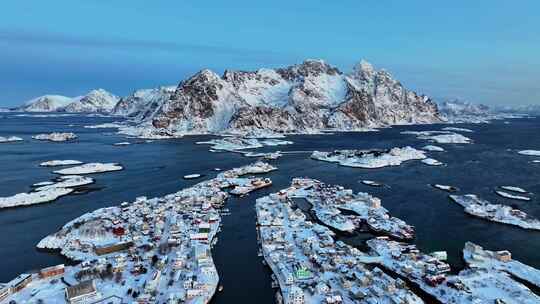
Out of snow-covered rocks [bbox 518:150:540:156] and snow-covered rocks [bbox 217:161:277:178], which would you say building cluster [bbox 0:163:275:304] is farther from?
snow-covered rocks [bbox 518:150:540:156]

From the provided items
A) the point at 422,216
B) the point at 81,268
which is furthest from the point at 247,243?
the point at 422,216

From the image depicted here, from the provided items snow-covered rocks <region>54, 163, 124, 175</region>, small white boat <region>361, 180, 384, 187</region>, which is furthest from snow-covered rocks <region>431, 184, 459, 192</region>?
snow-covered rocks <region>54, 163, 124, 175</region>

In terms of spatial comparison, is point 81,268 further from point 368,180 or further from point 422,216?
point 368,180

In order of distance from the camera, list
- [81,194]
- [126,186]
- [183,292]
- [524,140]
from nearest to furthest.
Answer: [183,292] < [81,194] < [126,186] < [524,140]

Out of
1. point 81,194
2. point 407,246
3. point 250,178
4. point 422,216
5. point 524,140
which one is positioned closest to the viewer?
point 407,246

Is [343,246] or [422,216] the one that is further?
[422,216]

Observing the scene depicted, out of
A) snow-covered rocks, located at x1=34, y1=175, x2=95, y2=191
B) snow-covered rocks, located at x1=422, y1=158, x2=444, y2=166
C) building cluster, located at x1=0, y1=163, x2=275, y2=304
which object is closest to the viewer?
building cluster, located at x1=0, y1=163, x2=275, y2=304
